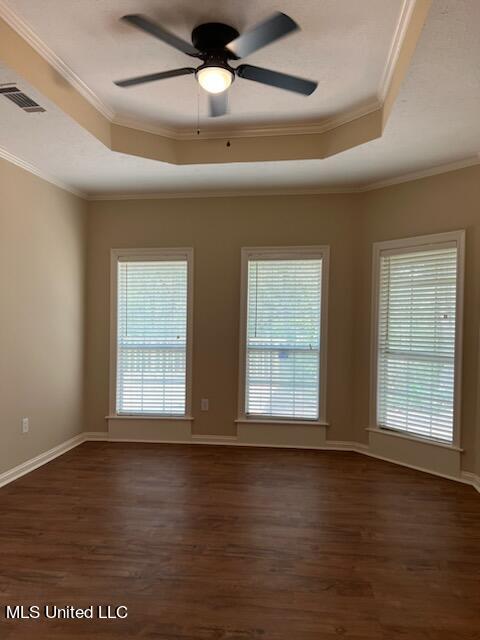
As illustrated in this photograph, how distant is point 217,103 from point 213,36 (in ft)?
1.19

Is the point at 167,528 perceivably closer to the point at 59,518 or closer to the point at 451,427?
the point at 59,518

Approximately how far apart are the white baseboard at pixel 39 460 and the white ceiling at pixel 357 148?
270 cm

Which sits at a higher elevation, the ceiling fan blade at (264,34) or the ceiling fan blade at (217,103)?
the ceiling fan blade at (264,34)

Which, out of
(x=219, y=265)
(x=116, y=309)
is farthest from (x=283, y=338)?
(x=116, y=309)

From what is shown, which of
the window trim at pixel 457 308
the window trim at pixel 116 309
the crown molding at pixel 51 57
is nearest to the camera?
the crown molding at pixel 51 57

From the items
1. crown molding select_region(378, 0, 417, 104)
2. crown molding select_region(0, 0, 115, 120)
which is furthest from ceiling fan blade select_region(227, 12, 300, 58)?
crown molding select_region(0, 0, 115, 120)

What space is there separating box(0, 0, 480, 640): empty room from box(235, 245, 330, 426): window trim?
2cm

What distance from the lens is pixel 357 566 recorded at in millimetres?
2445

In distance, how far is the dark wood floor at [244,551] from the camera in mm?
2006

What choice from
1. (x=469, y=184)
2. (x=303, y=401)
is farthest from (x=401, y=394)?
(x=469, y=184)

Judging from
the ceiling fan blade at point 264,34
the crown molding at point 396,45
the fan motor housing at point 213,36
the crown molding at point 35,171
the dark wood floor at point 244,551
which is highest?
the crown molding at point 396,45

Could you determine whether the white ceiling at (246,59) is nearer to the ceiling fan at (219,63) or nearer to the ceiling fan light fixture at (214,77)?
the ceiling fan at (219,63)

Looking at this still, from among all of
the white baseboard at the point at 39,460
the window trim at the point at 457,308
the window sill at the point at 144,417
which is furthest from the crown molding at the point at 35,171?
the window trim at the point at 457,308

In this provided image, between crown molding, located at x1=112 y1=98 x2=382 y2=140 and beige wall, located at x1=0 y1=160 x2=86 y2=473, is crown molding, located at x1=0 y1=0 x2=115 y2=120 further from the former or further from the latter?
beige wall, located at x1=0 y1=160 x2=86 y2=473
